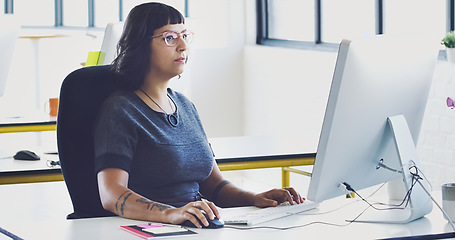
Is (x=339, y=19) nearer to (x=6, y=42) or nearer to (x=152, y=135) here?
(x=6, y=42)

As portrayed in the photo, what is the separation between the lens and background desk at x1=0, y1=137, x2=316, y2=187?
8.08 feet

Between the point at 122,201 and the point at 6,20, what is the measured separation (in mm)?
2387

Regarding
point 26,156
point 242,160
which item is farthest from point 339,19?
point 26,156

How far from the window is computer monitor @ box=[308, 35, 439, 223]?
1.38 m

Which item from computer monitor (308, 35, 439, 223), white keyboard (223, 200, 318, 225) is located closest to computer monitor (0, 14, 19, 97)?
white keyboard (223, 200, 318, 225)

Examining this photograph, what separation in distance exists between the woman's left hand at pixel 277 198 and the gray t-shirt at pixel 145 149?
0.56 ft

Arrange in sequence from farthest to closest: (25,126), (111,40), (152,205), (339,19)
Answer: (339,19) < (25,126) < (111,40) < (152,205)

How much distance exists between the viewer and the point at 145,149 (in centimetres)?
194

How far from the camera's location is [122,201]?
1.82 m

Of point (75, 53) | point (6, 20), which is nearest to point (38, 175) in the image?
point (6, 20)

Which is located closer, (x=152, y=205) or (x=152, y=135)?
(x=152, y=205)

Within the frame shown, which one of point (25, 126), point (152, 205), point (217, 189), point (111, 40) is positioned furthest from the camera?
point (25, 126)

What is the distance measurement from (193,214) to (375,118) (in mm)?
451

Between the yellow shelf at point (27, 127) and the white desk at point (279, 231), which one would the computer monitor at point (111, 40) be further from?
the white desk at point (279, 231)
